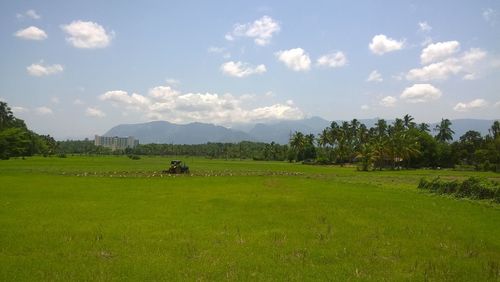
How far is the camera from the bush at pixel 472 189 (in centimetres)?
2756

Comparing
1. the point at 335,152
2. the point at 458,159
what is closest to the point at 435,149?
the point at 458,159

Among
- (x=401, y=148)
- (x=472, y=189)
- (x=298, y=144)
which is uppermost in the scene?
(x=298, y=144)

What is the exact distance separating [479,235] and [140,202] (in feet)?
58.3

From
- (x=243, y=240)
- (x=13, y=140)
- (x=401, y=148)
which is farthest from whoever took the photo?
(x=13, y=140)

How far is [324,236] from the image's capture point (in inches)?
603

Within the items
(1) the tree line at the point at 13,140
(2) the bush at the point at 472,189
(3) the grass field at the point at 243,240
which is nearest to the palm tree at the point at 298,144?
(1) the tree line at the point at 13,140

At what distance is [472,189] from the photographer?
2980 cm

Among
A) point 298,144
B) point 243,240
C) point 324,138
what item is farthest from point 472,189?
point 298,144

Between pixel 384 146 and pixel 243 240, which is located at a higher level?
pixel 384 146

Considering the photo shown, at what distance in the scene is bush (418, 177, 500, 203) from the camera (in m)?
27.6

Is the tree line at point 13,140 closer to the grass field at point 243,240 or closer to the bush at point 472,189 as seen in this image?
the grass field at point 243,240

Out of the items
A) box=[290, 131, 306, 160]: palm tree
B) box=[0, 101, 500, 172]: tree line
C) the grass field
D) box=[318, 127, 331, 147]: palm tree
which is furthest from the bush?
box=[290, 131, 306, 160]: palm tree

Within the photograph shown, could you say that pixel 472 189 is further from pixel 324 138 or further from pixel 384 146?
pixel 324 138

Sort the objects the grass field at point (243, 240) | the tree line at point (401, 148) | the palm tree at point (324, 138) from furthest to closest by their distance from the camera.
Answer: the palm tree at point (324, 138), the tree line at point (401, 148), the grass field at point (243, 240)
